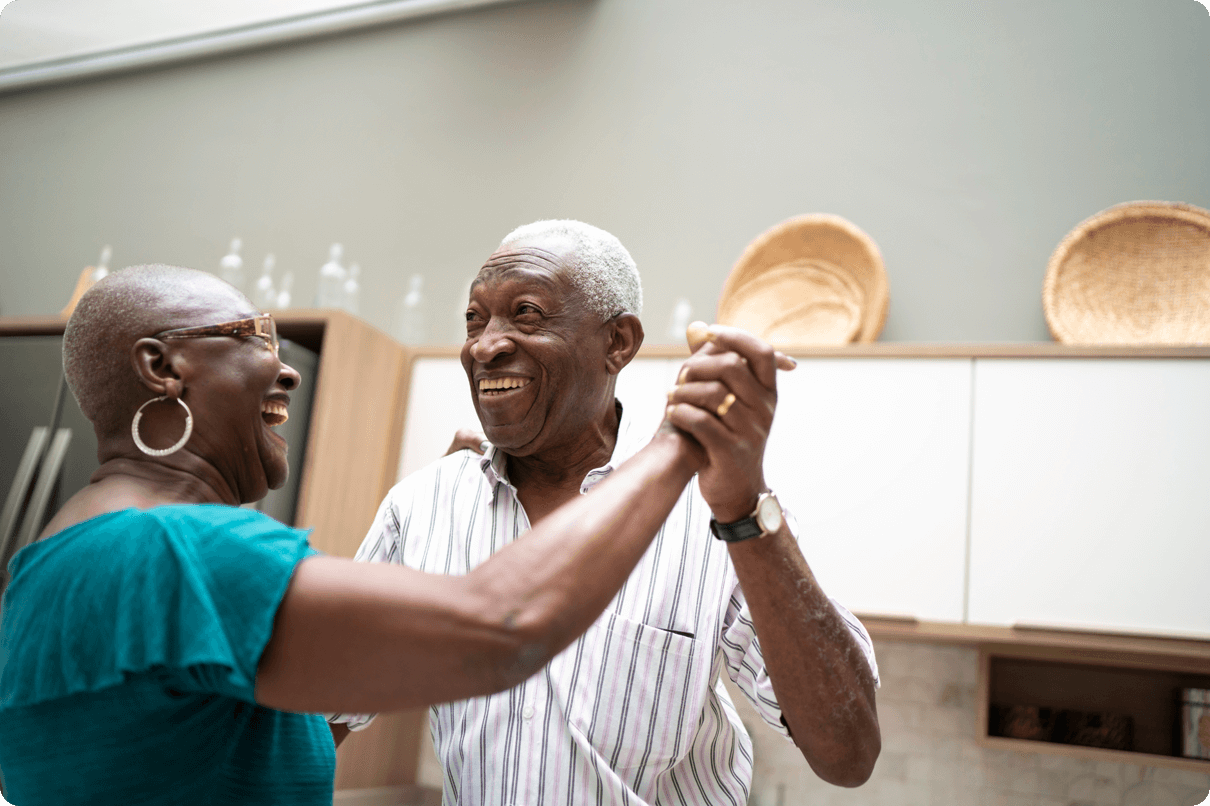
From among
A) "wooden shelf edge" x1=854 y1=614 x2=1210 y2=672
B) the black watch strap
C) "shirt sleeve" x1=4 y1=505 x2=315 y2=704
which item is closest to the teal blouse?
"shirt sleeve" x1=4 y1=505 x2=315 y2=704

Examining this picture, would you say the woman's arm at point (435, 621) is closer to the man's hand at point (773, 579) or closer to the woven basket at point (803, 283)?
the man's hand at point (773, 579)

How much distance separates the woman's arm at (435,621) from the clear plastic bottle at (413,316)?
2679 millimetres

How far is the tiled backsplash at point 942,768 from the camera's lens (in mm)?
2402

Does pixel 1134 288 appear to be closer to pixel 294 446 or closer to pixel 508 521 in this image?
pixel 508 521

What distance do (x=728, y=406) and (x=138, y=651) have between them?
56 cm

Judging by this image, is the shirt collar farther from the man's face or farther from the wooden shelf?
the wooden shelf

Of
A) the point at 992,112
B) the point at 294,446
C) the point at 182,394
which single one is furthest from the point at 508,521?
the point at 992,112

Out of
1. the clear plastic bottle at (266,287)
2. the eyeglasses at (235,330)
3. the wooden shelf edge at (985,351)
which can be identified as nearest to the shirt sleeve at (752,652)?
the eyeglasses at (235,330)

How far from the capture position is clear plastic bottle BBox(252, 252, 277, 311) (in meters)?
3.53

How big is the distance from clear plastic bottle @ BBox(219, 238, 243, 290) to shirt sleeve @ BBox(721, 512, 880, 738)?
291 centimetres

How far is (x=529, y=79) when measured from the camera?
346 centimetres

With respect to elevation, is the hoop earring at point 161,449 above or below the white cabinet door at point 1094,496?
below

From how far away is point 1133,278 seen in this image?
2.46 metres

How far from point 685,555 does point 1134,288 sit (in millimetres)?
1891
